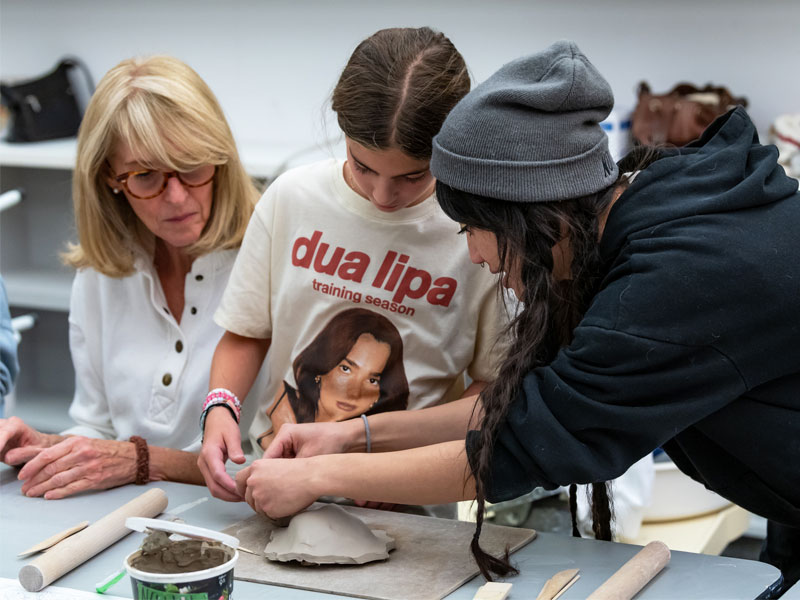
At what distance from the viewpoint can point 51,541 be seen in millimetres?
1336

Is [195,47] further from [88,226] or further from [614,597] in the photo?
[614,597]

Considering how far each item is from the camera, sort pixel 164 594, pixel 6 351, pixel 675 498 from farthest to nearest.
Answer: pixel 675 498, pixel 6 351, pixel 164 594

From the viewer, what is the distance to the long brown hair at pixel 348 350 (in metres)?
1.63

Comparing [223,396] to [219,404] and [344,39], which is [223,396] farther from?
[344,39]

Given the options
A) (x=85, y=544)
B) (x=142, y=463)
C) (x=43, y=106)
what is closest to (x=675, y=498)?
(x=142, y=463)

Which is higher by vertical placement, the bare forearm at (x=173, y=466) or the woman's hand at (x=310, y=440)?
the woman's hand at (x=310, y=440)

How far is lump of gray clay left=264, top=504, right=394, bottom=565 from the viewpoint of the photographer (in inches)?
50.1

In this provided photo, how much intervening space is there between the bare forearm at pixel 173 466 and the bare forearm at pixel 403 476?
0.46 meters

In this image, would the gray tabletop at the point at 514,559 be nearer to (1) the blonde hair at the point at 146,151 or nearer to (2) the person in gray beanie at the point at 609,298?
(2) the person in gray beanie at the point at 609,298

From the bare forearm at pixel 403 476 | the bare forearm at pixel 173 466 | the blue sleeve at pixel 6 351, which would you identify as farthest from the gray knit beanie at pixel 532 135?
the blue sleeve at pixel 6 351

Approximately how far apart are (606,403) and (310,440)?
549 millimetres

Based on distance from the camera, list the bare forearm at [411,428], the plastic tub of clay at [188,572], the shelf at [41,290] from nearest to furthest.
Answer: the plastic tub of clay at [188,572], the bare forearm at [411,428], the shelf at [41,290]

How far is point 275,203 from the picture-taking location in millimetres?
1670

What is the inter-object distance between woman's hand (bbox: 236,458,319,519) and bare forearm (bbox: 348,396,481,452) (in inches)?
7.4
